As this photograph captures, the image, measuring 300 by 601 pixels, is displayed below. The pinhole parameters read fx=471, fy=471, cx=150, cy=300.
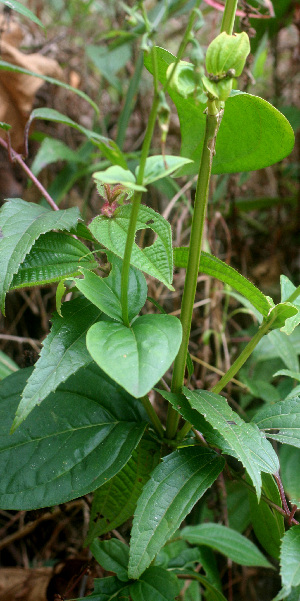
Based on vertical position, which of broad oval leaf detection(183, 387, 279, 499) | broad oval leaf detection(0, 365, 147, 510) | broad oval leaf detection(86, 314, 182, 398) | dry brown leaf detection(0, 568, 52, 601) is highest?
broad oval leaf detection(86, 314, 182, 398)

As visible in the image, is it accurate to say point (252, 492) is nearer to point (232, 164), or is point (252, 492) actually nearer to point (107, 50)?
point (232, 164)

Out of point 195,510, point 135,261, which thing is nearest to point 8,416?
point 135,261

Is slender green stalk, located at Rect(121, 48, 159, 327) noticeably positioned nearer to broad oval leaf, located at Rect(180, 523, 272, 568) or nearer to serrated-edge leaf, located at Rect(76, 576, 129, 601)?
serrated-edge leaf, located at Rect(76, 576, 129, 601)

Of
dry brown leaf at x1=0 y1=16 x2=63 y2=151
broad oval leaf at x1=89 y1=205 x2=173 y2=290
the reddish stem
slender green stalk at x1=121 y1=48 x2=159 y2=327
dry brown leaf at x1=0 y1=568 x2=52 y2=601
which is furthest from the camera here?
dry brown leaf at x1=0 y1=16 x2=63 y2=151

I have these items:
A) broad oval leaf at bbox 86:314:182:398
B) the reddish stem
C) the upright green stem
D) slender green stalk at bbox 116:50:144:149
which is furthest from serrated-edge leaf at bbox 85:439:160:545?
slender green stalk at bbox 116:50:144:149

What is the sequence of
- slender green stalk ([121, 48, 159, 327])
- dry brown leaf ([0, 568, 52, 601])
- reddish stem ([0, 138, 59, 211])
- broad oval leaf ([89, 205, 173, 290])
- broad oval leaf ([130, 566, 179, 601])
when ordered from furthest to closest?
dry brown leaf ([0, 568, 52, 601]) < reddish stem ([0, 138, 59, 211]) < broad oval leaf ([130, 566, 179, 601]) < broad oval leaf ([89, 205, 173, 290]) < slender green stalk ([121, 48, 159, 327])

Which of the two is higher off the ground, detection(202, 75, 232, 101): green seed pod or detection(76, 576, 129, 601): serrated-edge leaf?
detection(202, 75, 232, 101): green seed pod

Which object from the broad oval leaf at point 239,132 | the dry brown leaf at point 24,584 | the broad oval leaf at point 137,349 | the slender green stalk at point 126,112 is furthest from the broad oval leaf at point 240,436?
the slender green stalk at point 126,112
